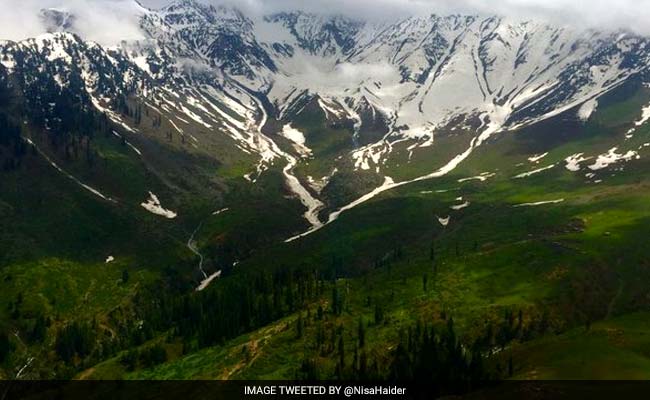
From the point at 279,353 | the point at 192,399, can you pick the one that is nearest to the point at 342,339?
the point at 279,353

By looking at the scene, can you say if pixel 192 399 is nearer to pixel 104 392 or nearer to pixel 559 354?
pixel 104 392

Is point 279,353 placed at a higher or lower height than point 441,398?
higher

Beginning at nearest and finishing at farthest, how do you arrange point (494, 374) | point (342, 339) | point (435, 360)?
point (494, 374) < point (435, 360) < point (342, 339)

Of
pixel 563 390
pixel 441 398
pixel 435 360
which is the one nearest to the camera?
pixel 563 390

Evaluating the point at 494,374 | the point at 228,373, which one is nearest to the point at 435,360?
the point at 494,374

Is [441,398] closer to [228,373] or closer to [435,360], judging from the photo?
[435,360]

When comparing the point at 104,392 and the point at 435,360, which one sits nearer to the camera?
the point at 435,360
